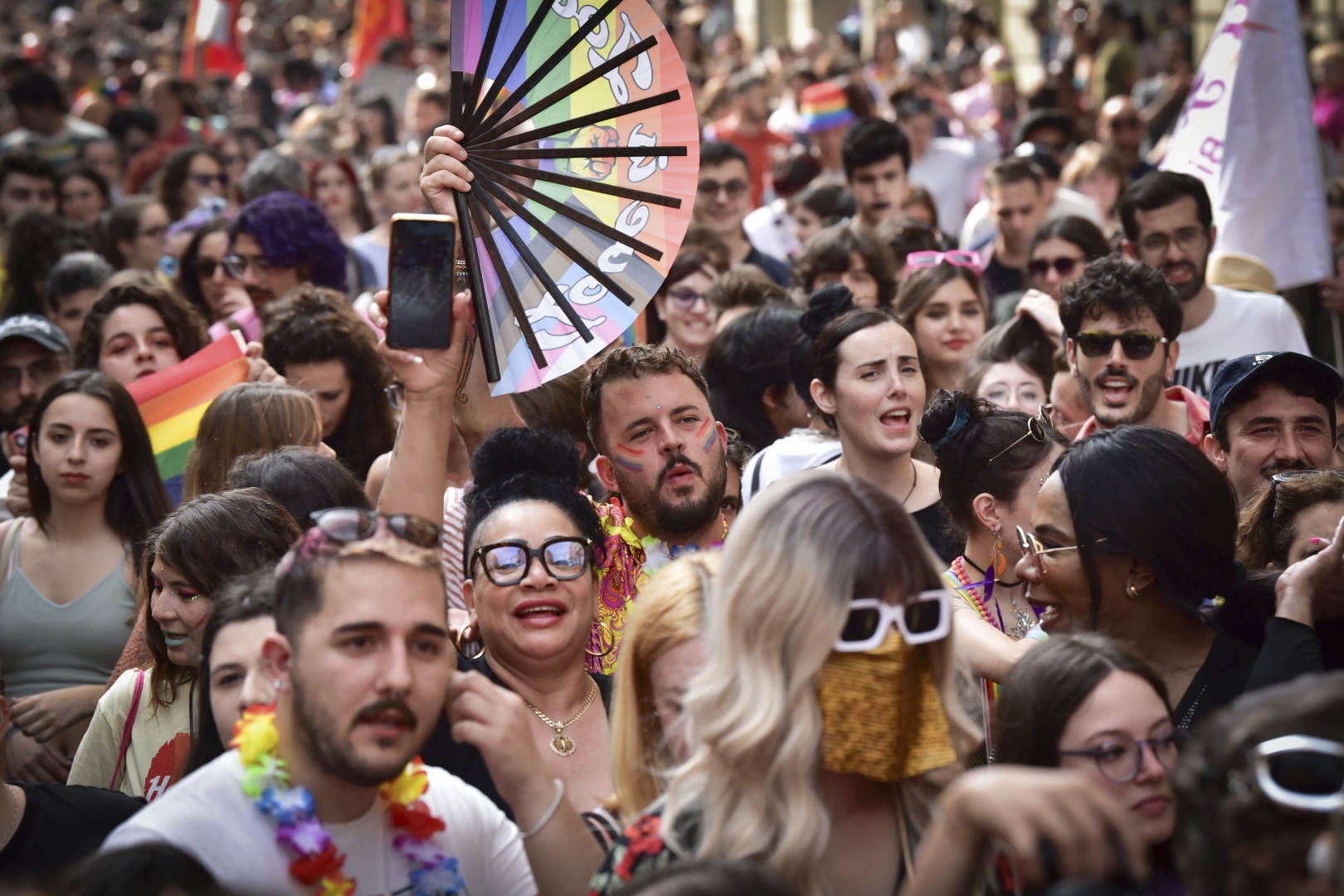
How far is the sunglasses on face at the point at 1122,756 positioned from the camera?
8.62 ft

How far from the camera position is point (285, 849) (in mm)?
2457

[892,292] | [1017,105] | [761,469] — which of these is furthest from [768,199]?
[761,469]

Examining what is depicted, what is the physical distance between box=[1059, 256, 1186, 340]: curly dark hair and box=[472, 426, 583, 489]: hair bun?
2.09 meters

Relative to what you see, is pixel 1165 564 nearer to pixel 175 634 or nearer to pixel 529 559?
pixel 529 559

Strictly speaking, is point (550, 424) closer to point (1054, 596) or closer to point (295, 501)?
point (295, 501)

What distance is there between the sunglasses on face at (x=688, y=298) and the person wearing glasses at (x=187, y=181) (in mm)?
4183

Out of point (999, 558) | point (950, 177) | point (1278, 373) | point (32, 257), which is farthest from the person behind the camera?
point (950, 177)

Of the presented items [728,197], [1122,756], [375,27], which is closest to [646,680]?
[1122,756]

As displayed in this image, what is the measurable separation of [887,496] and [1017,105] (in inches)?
435

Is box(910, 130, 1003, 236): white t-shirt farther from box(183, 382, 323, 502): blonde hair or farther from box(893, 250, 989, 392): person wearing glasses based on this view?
box(183, 382, 323, 502): blonde hair

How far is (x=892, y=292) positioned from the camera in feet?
22.4

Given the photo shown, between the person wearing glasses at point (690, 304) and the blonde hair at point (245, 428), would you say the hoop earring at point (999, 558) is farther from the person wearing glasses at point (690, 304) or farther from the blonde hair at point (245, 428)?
the person wearing glasses at point (690, 304)

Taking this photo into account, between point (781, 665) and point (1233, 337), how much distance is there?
3.94m

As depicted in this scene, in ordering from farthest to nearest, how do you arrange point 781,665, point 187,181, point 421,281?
point 187,181 → point 421,281 → point 781,665
